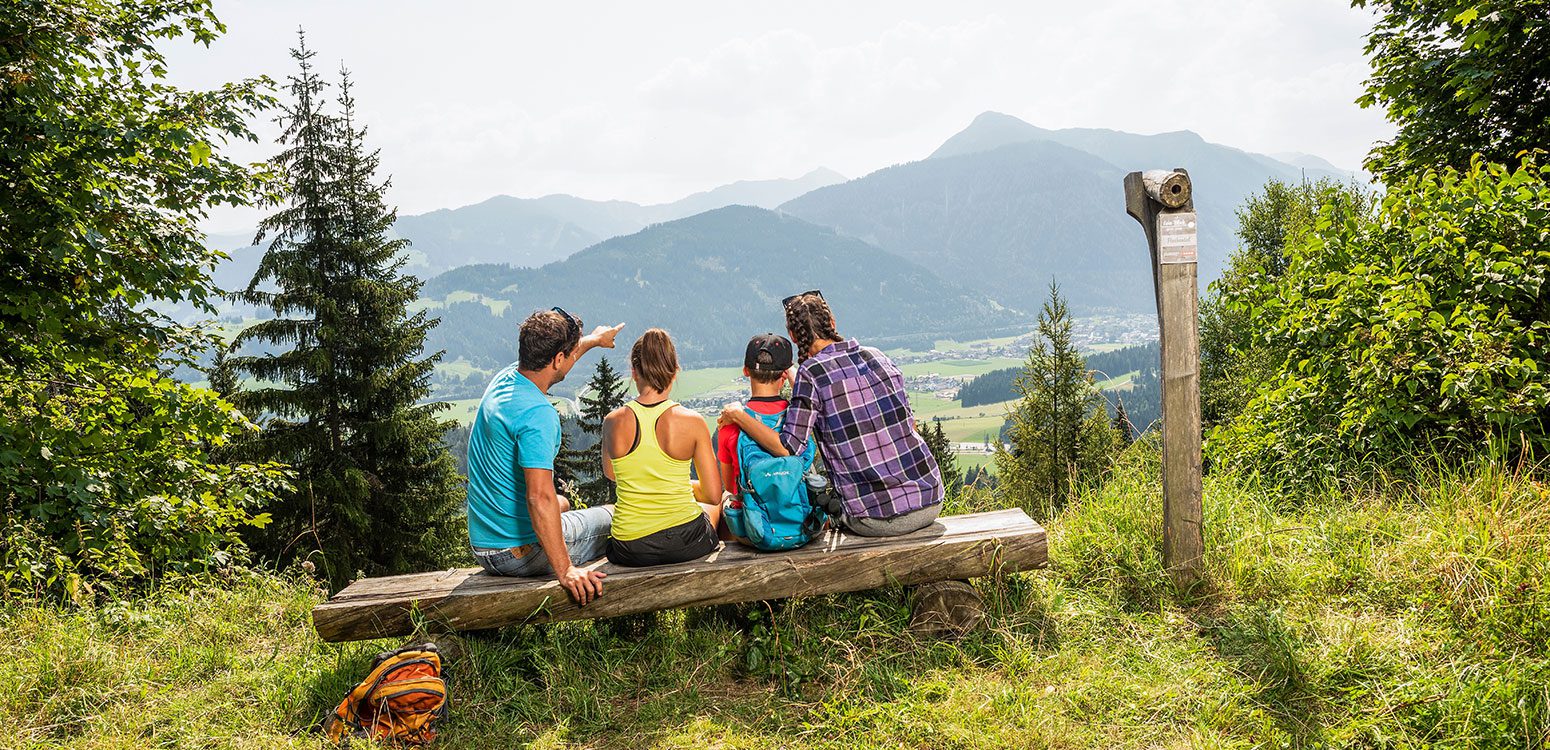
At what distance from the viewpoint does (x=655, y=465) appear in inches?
152

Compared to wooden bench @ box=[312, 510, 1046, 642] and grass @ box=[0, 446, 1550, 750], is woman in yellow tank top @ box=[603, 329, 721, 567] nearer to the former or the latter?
wooden bench @ box=[312, 510, 1046, 642]

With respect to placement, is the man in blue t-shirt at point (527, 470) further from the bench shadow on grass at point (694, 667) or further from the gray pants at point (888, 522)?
the gray pants at point (888, 522)

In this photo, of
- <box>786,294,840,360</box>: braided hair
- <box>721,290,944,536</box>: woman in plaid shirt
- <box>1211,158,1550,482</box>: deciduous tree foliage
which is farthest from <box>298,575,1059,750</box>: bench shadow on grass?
<box>1211,158,1550,482</box>: deciduous tree foliage

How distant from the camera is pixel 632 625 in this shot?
13.5 ft

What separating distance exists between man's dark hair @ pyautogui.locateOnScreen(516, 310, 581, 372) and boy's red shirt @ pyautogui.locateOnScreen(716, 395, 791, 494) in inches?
35.4

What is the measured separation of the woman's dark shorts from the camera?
3.89 m

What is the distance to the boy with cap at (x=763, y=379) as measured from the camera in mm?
3943

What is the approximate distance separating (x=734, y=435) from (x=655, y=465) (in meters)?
0.51

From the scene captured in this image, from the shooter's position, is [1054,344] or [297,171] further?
[1054,344]

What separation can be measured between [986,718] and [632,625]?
5.94ft

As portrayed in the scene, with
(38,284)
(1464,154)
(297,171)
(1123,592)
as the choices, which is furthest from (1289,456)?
(297,171)

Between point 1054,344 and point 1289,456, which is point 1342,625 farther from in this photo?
point 1054,344

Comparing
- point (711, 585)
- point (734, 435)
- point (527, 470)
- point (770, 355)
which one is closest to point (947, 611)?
point (711, 585)

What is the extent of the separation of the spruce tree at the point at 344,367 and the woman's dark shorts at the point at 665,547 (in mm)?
14456
